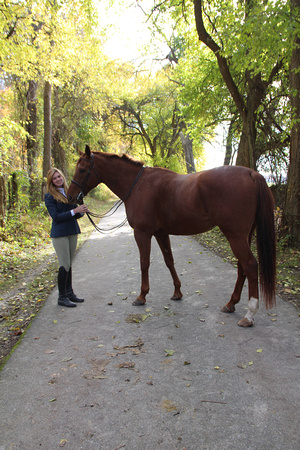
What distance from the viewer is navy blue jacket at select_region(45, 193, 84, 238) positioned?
4.32 meters

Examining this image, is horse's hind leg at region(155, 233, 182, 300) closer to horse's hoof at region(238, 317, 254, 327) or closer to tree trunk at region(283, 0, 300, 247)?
horse's hoof at region(238, 317, 254, 327)

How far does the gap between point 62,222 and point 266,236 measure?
289 cm

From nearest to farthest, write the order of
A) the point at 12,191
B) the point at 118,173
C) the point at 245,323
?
1. the point at 245,323
2. the point at 118,173
3. the point at 12,191

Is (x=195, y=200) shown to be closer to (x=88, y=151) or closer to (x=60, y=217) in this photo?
(x=88, y=151)

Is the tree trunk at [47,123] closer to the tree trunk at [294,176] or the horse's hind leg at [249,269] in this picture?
the tree trunk at [294,176]

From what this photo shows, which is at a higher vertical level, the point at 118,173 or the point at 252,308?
the point at 118,173

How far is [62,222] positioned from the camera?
4426 millimetres

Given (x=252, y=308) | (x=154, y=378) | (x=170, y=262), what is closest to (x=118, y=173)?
(x=170, y=262)

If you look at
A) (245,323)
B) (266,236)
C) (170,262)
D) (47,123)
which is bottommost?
(245,323)

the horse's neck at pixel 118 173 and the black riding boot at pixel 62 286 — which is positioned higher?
the horse's neck at pixel 118 173

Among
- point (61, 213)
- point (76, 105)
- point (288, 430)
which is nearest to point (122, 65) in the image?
point (76, 105)

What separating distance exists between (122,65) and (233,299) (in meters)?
21.6

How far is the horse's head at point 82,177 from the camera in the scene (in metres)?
4.42

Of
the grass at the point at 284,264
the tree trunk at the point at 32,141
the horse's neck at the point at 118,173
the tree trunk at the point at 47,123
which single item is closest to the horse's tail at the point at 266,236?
the grass at the point at 284,264
